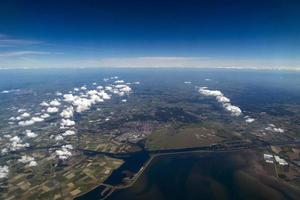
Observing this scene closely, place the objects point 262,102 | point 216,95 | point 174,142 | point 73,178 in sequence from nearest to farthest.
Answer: point 73,178 < point 174,142 < point 262,102 < point 216,95

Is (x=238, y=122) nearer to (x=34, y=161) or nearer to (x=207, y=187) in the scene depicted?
(x=207, y=187)

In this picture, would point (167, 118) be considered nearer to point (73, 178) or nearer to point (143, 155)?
point (143, 155)

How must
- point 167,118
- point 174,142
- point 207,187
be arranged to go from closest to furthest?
point 207,187
point 174,142
point 167,118

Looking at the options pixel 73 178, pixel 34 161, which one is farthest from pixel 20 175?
pixel 73 178

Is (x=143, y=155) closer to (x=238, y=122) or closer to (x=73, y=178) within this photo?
(x=73, y=178)

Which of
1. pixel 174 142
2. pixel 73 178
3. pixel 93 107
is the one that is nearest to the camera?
pixel 73 178

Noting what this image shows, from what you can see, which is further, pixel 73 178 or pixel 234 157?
pixel 234 157

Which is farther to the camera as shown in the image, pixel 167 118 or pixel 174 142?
pixel 167 118

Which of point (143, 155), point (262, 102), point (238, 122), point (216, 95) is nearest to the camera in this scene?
point (143, 155)

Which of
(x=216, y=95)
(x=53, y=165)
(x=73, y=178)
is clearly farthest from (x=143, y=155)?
(x=216, y=95)
